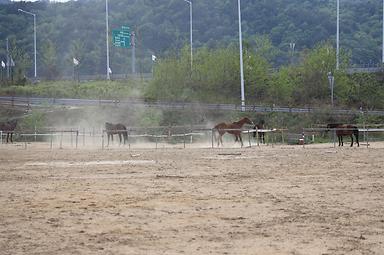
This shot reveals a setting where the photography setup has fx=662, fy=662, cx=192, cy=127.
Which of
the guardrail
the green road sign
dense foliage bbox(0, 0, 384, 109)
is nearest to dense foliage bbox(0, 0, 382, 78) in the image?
dense foliage bbox(0, 0, 384, 109)

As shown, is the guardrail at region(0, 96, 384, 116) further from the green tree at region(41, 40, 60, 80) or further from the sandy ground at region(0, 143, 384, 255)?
the sandy ground at region(0, 143, 384, 255)

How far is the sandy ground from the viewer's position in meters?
9.27

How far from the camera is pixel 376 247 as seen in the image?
904 centimetres

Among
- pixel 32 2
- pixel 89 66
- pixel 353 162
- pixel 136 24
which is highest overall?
pixel 32 2

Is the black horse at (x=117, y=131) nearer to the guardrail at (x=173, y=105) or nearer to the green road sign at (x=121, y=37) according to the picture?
the guardrail at (x=173, y=105)

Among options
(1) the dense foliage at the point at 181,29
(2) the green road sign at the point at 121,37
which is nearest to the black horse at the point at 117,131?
(2) the green road sign at the point at 121,37

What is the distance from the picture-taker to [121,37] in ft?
250

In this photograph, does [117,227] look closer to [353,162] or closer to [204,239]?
[204,239]

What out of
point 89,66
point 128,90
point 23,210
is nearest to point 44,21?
point 89,66

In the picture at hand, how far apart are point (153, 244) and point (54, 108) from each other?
56.4 metres

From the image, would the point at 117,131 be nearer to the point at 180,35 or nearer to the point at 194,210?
the point at 194,210

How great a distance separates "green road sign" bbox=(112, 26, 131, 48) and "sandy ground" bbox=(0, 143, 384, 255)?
55.4 metres

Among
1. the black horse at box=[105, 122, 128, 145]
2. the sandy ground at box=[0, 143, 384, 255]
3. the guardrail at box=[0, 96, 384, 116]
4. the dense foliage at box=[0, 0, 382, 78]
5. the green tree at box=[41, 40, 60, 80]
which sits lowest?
the sandy ground at box=[0, 143, 384, 255]

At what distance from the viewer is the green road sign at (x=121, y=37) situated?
7612cm
